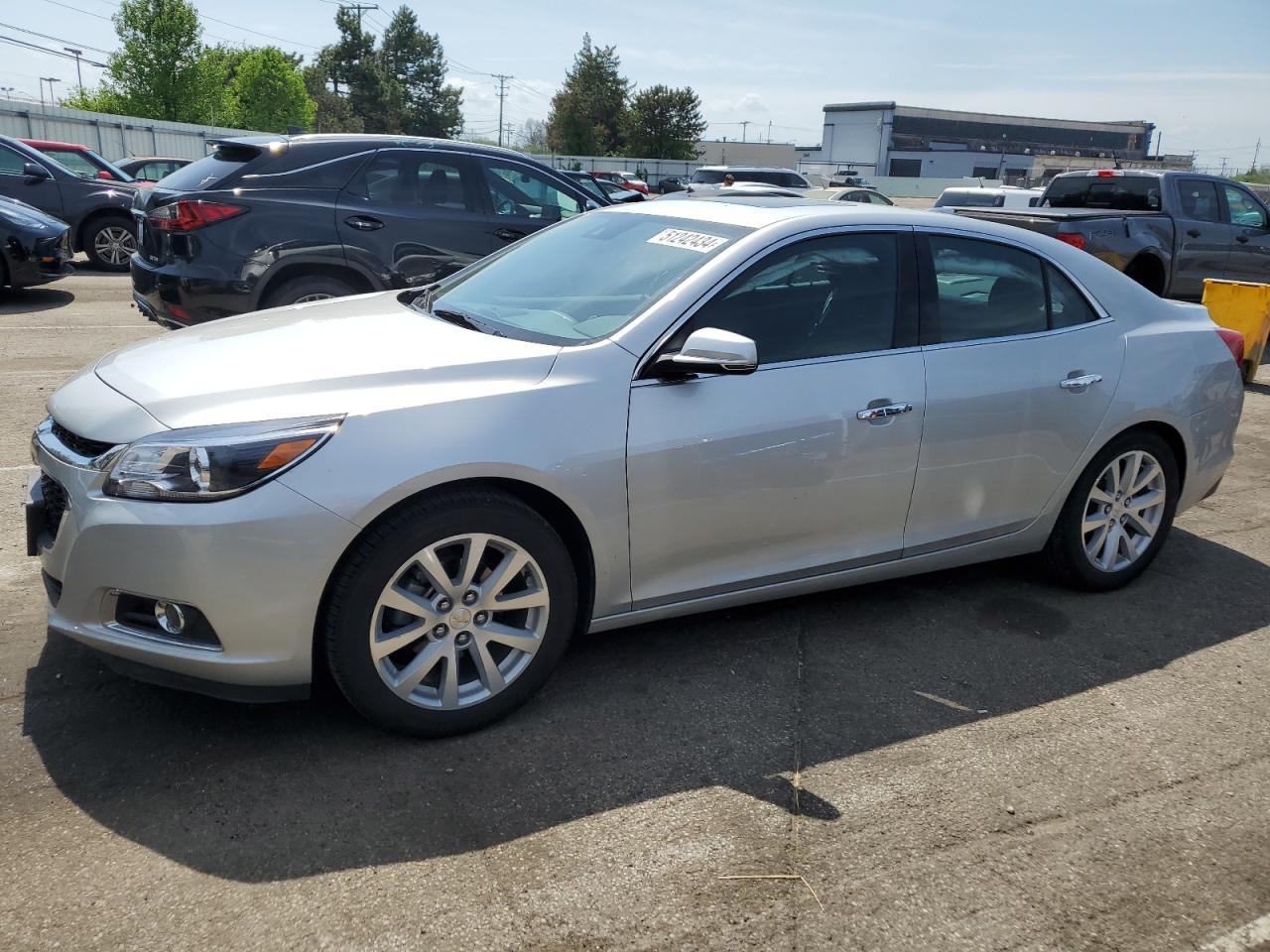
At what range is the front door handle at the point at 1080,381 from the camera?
13.7 feet

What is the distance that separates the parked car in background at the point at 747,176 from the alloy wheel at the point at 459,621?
71.6 feet

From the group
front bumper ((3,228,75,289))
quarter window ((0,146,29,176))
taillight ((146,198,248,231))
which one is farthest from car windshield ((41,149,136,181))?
taillight ((146,198,248,231))

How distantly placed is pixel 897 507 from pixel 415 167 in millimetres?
5062

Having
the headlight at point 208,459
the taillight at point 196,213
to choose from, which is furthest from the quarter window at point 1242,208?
the headlight at point 208,459

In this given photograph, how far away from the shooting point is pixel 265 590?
280 cm

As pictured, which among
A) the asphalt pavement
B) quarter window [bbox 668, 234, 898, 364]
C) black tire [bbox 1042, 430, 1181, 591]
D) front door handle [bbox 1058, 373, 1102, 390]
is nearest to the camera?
the asphalt pavement

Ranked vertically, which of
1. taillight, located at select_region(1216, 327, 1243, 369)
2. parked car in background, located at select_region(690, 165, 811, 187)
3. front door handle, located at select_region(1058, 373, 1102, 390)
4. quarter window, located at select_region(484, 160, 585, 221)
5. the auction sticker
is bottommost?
front door handle, located at select_region(1058, 373, 1102, 390)

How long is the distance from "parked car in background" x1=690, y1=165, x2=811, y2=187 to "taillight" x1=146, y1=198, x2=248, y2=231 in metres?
18.2

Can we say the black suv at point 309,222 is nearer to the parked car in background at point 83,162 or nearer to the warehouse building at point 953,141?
the parked car in background at point 83,162

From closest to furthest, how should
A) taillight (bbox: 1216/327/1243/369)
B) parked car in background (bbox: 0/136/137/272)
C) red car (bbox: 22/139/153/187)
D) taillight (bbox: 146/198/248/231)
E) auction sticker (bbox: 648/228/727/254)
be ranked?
auction sticker (bbox: 648/228/727/254) < taillight (bbox: 1216/327/1243/369) < taillight (bbox: 146/198/248/231) < parked car in background (bbox: 0/136/137/272) < red car (bbox: 22/139/153/187)

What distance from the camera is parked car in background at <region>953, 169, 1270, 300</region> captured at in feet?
36.7

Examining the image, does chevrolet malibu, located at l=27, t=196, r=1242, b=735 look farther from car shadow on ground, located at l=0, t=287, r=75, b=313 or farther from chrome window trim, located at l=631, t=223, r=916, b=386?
car shadow on ground, located at l=0, t=287, r=75, b=313

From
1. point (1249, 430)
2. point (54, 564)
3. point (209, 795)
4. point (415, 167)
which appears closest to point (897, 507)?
point (209, 795)

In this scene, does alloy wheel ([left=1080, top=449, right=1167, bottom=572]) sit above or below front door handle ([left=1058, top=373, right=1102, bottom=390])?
below
